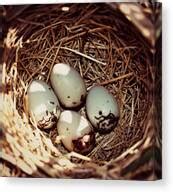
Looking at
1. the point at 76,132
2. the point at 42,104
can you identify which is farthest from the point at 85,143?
the point at 42,104

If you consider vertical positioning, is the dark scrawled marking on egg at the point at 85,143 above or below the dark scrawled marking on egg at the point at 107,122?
below

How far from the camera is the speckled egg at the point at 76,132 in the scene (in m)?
1.31

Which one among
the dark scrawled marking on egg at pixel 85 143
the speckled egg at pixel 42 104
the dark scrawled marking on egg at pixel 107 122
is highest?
the speckled egg at pixel 42 104

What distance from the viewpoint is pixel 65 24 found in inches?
52.7

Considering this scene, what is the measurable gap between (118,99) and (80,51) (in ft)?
0.46

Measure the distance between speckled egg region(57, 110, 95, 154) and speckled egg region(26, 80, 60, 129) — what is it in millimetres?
23

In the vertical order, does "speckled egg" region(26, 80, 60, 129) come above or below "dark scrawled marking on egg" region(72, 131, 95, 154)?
above

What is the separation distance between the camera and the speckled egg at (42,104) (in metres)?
1.33

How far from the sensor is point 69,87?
1.32m

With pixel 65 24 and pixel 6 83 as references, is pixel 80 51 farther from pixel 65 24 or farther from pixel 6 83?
pixel 6 83

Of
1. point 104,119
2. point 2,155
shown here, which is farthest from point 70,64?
point 2,155

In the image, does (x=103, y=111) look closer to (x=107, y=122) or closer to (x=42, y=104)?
(x=107, y=122)

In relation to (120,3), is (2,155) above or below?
below

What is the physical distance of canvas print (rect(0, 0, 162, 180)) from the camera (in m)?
1.29
